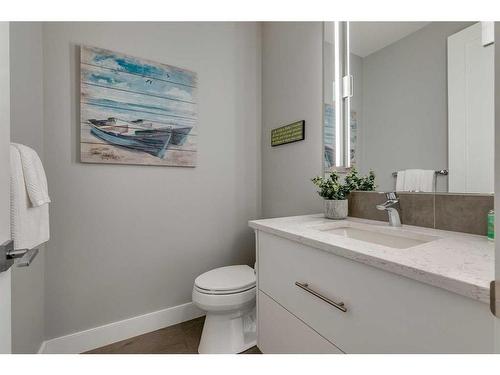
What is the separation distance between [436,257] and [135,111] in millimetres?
1671

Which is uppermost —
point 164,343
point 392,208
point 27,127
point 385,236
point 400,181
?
point 27,127

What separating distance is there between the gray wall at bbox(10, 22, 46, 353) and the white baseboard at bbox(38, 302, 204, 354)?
4.2 inches

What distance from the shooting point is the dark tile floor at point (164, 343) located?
1.34 m

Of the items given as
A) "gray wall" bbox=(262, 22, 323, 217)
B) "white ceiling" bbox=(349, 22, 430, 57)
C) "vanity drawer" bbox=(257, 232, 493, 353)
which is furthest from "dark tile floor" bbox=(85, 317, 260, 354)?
"white ceiling" bbox=(349, 22, 430, 57)

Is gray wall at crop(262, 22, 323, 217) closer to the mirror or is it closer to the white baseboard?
the mirror

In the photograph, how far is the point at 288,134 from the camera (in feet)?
5.44

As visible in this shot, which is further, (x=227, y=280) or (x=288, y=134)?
(x=288, y=134)

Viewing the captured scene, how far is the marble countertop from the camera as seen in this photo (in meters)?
0.44

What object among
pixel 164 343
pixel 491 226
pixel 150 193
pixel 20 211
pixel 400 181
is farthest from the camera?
pixel 150 193

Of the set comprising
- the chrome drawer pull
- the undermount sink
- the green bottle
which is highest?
the green bottle

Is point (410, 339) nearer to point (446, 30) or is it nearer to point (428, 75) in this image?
point (428, 75)

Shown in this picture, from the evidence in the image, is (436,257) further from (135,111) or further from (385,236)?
(135,111)

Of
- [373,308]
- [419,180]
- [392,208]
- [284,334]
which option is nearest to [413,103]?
[419,180]

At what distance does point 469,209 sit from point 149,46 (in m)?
1.98
